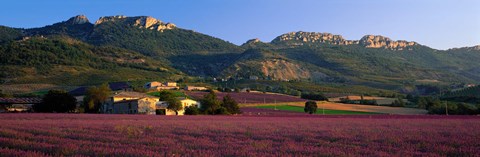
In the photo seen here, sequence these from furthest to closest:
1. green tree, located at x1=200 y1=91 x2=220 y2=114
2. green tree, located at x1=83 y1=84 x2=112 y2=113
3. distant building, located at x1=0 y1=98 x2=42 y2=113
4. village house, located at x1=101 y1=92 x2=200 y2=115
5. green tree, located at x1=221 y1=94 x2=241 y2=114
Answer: distant building, located at x1=0 y1=98 x2=42 y2=113 → green tree, located at x1=83 y1=84 x2=112 y2=113 → green tree, located at x1=221 y1=94 x2=241 y2=114 → green tree, located at x1=200 y1=91 x2=220 y2=114 → village house, located at x1=101 y1=92 x2=200 y2=115

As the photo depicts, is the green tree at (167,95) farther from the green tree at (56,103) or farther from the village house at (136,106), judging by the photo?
the green tree at (56,103)

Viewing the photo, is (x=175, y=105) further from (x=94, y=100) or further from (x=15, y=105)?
(x=15, y=105)

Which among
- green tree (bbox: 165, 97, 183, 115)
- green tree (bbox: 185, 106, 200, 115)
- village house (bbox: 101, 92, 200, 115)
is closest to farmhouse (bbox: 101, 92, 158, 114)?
village house (bbox: 101, 92, 200, 115)

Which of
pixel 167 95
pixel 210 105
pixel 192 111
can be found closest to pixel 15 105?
pixel 167 95

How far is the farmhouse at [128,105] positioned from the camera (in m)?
63.7

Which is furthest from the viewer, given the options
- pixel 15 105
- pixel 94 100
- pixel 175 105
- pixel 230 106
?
pixel 15 105

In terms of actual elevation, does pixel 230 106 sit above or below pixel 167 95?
below

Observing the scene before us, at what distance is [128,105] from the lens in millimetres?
65875

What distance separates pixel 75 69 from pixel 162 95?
269ft

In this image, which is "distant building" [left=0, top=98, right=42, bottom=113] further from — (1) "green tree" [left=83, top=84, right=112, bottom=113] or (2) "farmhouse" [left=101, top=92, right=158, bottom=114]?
(2) "farmhouse" [left=101, top=92, right=158, bottom=114]

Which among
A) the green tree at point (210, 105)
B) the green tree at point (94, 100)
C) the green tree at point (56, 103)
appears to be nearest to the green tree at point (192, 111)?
the green tree at point (210, 105)

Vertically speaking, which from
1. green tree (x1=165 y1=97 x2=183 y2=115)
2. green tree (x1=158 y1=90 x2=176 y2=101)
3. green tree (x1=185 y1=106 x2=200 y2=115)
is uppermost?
green tree (x1=158 y1=90 x2=176 y2=101)

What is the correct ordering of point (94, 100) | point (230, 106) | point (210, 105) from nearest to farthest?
1. point (210, 105)
2. point (230, 106)
3. point (94, 100)

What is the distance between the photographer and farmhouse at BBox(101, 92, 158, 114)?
6366 cm
